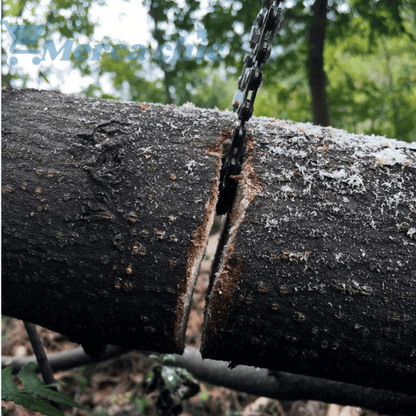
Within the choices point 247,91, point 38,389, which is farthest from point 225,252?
point 38,389

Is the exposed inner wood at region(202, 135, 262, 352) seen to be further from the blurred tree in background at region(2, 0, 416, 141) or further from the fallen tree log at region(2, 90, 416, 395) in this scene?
the blurred tree in background at region(2, 0, 416, 141)

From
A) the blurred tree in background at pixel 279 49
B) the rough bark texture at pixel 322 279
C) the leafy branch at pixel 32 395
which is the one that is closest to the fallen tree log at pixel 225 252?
the rough bark texture at pixel 322 279

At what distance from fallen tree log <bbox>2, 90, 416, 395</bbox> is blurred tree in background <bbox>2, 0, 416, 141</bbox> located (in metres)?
2.62

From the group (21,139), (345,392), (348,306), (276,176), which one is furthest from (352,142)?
(345,392)

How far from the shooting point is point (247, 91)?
978mm

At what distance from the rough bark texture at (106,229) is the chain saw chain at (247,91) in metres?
0.06

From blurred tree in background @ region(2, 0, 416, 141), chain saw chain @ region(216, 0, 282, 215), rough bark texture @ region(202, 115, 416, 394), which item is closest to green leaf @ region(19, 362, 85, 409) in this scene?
rough bark texture @ region(202, 115, 416, 394)

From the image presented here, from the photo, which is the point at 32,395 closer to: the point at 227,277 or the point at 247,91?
the point at 227,277

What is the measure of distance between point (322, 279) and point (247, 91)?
0.55 meters

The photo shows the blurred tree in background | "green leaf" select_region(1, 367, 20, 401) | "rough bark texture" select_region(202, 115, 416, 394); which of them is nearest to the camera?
"rough bark texture" select_region(202, 115, 416, 394)

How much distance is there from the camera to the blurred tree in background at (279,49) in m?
3.18

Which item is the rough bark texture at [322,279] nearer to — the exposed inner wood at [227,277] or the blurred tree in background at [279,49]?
the exposed inner wood at [227,277]

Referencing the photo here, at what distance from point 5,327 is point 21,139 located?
9.68 ft

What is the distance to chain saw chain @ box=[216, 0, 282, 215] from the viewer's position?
3.08 feet
